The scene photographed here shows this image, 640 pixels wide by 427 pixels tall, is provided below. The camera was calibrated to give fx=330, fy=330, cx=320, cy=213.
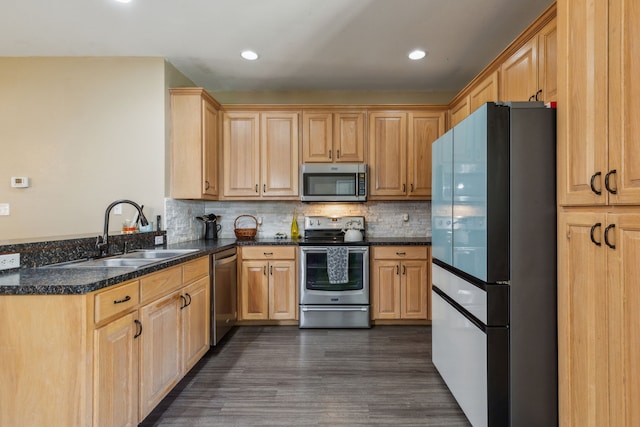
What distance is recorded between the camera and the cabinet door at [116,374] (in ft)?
4.63

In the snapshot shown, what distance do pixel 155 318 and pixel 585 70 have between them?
242 centimetres

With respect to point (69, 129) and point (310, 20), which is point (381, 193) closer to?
point (310, 20)

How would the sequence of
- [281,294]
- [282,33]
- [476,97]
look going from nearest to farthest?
[282,33] < [476,97] < [281,294]

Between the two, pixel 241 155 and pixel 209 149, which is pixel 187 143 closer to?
pixel 209 149

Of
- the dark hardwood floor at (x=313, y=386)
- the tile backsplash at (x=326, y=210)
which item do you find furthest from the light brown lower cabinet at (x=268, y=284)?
the tile backsplash at (x=326, y=210)

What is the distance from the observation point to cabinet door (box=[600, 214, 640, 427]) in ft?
3.72

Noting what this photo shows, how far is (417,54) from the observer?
315cm

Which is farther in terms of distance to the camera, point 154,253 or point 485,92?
point 485,92

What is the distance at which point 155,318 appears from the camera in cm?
191

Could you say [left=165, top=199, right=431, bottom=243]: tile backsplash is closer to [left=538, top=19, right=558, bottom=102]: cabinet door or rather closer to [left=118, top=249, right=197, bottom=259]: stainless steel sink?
[left=118, top=249, right=197, bottom=259]: stainless steel sink

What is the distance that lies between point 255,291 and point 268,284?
16 centimetres

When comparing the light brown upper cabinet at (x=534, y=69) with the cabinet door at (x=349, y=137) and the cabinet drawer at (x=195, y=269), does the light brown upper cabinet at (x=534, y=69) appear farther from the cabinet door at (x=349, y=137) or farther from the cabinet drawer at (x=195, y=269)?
the cabinet drawer at (x=195, y=269)

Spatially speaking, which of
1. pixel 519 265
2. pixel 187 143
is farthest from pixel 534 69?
pixel 187 143

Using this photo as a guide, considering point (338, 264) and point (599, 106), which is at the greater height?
point (599, 106)
